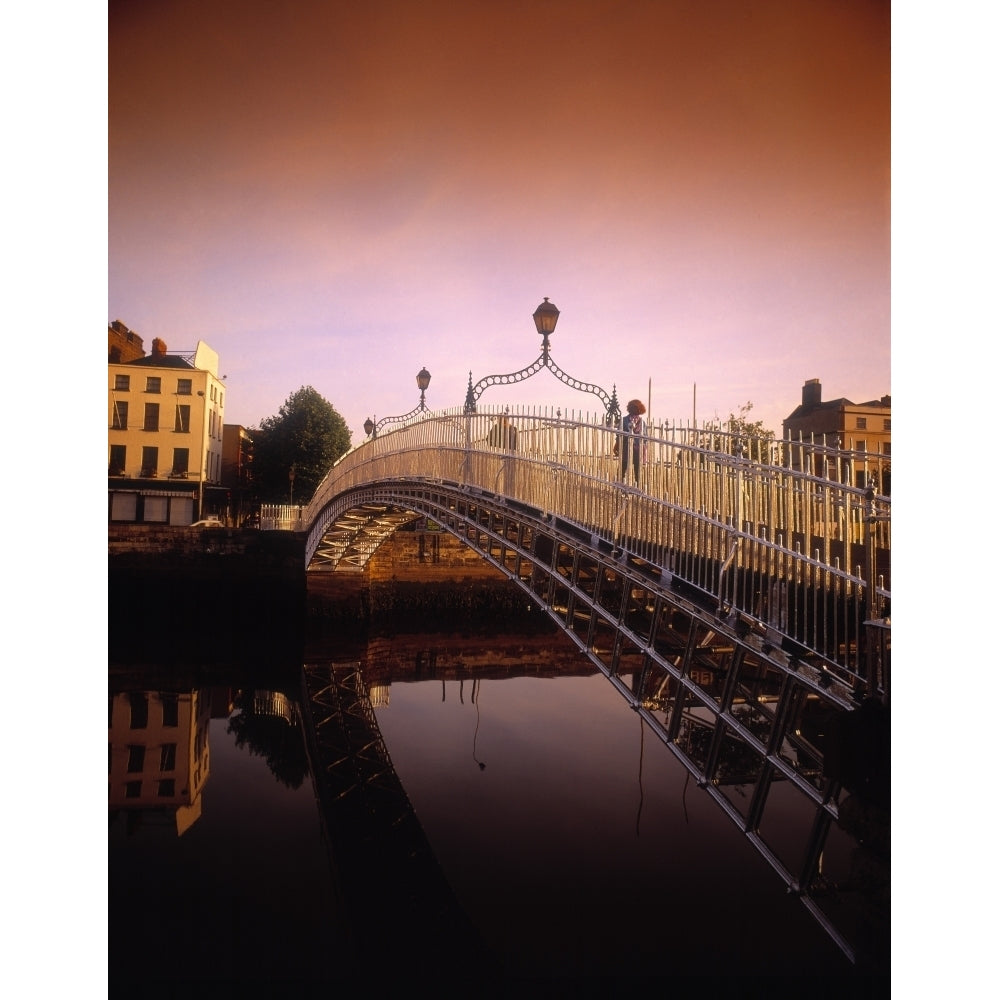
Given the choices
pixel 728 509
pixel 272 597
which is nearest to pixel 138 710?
pixel 272 597

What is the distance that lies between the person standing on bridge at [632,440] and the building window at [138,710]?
237 inches

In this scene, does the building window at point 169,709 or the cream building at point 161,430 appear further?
the building window at point 169,709

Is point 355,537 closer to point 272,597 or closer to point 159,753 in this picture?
point 272,597

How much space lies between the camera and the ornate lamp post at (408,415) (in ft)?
25.9

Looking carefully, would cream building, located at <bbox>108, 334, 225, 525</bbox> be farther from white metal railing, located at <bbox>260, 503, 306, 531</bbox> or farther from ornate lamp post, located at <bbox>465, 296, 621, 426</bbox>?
white metal railing, located at <bbox>260, 503, 306, 531</bbox>

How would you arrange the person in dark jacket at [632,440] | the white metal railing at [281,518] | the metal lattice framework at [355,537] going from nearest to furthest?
the person in dark jacket at [632,440]
the metal lattice framework at [355,537]
the white metal railing at [281,518]

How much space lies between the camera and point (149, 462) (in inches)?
248

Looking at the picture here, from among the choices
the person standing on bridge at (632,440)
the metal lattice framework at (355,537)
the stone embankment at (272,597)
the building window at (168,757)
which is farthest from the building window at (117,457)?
the metal lattice framework at (355,537)

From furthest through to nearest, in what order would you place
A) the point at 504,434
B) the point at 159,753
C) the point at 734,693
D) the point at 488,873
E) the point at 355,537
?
the point at 355,537
the point at 159,753
the point at 504,434
the point at 488,873
the point at 734,693

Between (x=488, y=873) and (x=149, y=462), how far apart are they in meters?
4.39

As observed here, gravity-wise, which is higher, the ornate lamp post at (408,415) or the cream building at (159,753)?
the ornate lamp post at (408,415)

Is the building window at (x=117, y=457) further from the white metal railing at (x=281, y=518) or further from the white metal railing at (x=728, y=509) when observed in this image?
the white metal railing at (x=281, y=518)
